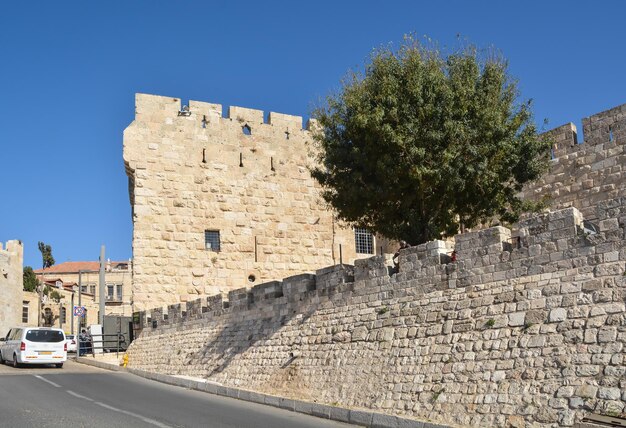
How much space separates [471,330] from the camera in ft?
34.4

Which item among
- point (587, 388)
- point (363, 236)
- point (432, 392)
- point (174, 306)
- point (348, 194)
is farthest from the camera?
point (363, 236)

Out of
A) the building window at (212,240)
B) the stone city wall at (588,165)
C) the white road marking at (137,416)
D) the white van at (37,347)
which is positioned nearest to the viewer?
the white road marking at (137,416)

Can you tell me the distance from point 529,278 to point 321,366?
510cm

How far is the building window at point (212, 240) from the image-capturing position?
22625 mm

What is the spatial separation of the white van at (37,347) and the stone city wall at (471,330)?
838 centimetres

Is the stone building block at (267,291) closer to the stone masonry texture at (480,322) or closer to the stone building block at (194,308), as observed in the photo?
the stone masonry texture at (480,322)

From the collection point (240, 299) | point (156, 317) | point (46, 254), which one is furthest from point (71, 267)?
point (240, 299)

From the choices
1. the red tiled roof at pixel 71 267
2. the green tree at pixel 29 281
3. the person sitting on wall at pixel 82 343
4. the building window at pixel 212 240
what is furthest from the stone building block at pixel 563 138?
the red tiled roof at pixel 71 267

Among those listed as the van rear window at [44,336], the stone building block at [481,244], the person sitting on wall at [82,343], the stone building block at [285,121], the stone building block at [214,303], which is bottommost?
the person sitting on wall at [82,343]

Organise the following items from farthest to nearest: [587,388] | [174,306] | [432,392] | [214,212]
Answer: [214,212], [174,306], [432,392], [587,388]

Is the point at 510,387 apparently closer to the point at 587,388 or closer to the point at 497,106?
the point at 587,388

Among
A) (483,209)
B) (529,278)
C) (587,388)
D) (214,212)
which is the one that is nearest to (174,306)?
(214,212)

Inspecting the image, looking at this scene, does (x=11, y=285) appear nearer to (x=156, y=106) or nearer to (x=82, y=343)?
(x=82, y=343)

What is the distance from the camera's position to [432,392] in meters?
10.6
